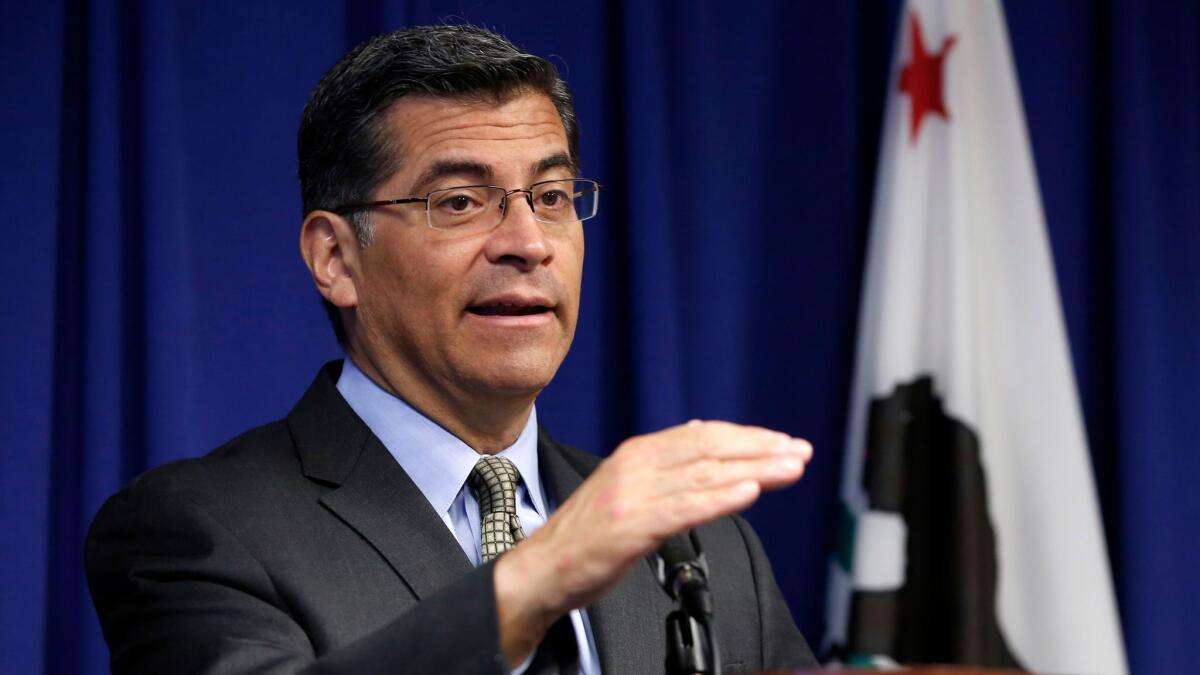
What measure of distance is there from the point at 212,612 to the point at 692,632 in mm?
640

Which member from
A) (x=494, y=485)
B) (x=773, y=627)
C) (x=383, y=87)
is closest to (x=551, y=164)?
(x=383, y=87)

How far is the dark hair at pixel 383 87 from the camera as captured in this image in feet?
6.44

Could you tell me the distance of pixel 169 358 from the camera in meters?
2.51

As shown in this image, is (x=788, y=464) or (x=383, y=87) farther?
(x=383, y=87)

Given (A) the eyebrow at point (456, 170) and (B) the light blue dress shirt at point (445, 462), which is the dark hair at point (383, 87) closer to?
(A) the eyebrow at point (456, 170)

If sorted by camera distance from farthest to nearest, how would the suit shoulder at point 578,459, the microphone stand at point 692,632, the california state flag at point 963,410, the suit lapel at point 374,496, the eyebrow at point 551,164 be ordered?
the california state flag at point 963,410
the suit shoulder at point 578,459
the eyebrow at point 551,164
the suit lapel at point 374,496
the microphone stand at point 692,632

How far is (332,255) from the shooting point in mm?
2035

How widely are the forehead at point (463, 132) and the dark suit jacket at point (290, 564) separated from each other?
1.25 ft

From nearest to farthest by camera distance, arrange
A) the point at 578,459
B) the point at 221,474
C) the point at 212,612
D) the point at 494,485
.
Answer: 1. the point at 212,612
2. the point at 221,474
3. the point at 494,485
4. the point at 578,459

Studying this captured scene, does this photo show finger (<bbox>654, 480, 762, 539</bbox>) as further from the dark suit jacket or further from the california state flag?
the california state flag

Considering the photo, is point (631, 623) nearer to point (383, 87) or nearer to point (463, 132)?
point (463, 132)

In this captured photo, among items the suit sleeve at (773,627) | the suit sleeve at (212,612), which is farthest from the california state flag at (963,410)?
the suit sleeve at (212,612)

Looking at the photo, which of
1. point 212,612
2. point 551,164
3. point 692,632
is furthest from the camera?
point 551,164

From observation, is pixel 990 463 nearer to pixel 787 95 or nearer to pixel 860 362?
pixel 860 362
